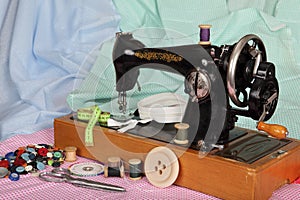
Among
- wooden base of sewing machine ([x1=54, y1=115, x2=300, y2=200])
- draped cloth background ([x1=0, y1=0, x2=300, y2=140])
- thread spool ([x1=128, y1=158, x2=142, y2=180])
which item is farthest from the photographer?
draped cloth background ([x1=0, y1=0, x2=300, y2=140])

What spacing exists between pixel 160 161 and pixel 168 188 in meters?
0.06

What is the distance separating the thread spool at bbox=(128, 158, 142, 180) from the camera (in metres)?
1.18

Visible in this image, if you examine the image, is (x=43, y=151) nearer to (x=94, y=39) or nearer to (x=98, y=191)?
(x=98, y=191)

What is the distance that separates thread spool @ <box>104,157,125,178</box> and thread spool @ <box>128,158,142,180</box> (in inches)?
1.0

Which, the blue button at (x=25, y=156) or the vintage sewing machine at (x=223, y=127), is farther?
the blue button at (x=25, y=156)

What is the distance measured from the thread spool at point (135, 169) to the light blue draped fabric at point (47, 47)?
1.82 ft

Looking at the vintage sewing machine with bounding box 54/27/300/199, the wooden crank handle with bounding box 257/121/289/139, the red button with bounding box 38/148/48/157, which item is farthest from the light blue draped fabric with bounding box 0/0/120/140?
the wooden crank handle with bounding box 257/121/289/139

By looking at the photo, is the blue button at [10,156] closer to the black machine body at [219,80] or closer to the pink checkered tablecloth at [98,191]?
the pink checkered tablecloth at [98,191]

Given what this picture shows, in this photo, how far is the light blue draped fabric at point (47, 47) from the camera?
5.75 feet

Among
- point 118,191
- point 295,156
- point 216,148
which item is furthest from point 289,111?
point 118,191

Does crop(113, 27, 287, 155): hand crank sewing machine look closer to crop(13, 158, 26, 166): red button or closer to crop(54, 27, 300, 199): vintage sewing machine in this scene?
crop(54, 27, 300, 199): vintage sewing machine

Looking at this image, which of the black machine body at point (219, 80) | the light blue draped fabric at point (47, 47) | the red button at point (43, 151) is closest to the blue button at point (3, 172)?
the red button at point (43, 151)

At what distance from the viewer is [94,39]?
191cm

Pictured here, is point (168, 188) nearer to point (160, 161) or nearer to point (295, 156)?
point (160, 161)
